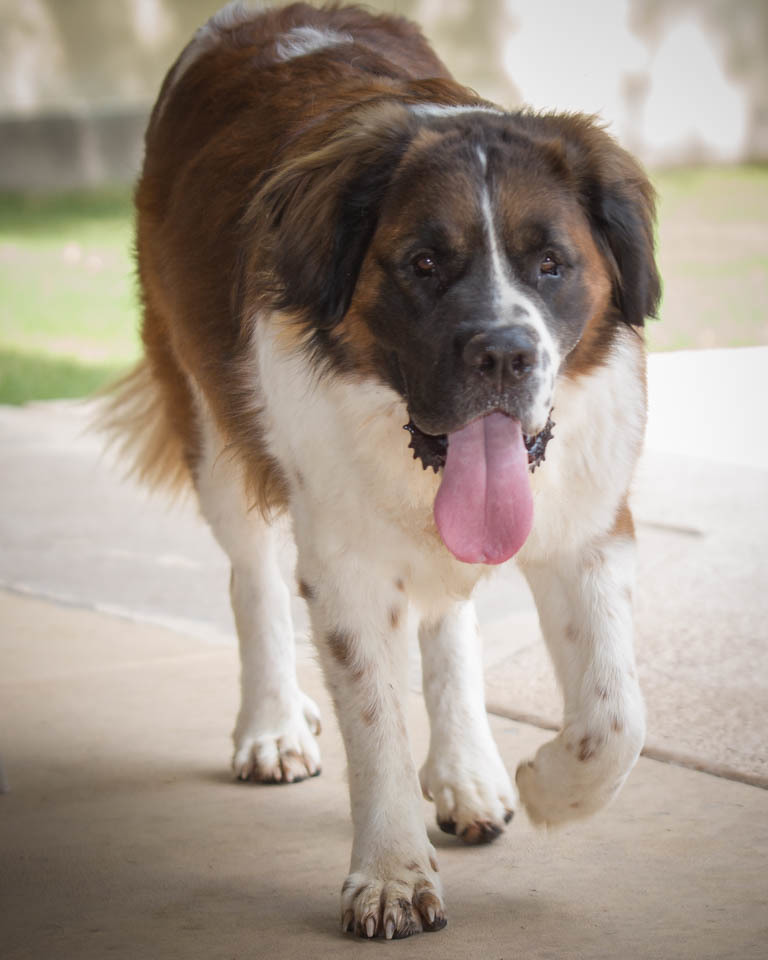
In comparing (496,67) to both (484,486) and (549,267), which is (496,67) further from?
(484,486)

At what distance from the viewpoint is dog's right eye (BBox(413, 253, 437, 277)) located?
265cm

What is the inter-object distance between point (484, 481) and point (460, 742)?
919mm

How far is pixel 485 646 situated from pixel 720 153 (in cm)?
1180

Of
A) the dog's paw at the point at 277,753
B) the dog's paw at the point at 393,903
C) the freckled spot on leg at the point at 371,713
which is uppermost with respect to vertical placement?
the freckled spot on leg at the point at 371,713

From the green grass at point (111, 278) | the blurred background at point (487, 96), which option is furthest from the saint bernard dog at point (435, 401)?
the blurred background at point (487, 96)

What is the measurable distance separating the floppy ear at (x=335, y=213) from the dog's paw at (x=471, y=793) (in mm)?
1132

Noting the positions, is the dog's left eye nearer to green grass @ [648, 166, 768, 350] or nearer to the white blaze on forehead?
the white blaze on forehead

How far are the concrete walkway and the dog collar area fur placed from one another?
90 cm

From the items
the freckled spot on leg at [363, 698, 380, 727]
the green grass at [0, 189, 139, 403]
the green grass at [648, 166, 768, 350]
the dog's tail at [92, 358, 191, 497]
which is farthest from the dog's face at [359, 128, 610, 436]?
the green grass at [648, 166, 768, 350]

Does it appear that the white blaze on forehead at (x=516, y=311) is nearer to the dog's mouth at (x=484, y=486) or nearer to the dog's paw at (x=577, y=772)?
the dog's mouth at (x=484, y=486)

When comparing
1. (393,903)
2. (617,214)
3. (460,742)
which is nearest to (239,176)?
(617,214)

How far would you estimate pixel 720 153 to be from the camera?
14969 mm

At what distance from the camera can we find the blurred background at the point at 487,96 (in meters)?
14.0

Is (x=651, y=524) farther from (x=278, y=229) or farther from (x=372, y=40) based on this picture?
(x=278, y=229)
